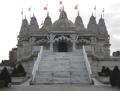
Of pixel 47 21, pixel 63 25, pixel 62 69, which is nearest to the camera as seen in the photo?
pixel 62 69

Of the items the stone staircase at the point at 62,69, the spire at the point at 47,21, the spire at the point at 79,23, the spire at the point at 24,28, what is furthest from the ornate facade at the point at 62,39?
the stone staircase at the point at 62,69

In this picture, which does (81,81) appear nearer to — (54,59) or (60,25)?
(54,59)

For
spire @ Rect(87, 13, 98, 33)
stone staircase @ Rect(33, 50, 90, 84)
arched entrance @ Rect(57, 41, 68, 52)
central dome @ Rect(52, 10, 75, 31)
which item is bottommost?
stone staircase @ Rect(33, 50, 90, 84)

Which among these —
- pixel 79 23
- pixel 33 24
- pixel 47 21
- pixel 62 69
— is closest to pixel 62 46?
pixel 33 24

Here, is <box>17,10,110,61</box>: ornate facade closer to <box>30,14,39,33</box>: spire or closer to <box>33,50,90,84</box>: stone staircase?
<box>30,14,39,33</box>: spire

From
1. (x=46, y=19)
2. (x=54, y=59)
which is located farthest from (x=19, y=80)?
(x=46, y=19)

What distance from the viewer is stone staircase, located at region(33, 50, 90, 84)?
3878cm

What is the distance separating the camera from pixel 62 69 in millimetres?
43688

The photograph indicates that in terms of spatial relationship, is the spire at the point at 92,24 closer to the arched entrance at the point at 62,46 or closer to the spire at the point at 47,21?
the spire at the point at 47,21

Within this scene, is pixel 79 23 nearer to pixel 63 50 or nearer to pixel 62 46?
pixel 62 46

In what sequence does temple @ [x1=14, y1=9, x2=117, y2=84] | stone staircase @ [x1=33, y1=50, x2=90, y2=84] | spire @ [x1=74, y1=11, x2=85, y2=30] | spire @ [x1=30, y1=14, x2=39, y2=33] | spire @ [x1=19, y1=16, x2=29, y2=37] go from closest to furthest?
stone staircase @ [x1=33, y1=50, x2=90, y2=84], temple @ [x1=14, y1=9, x2=117, y2=84], spire @ [x1=19, y1=16, x2=29, y2=37], spire @ [x1=30, y1=14, x2=39, y2=33], spire @ [x1=74, y1=11, x2=85, y2=30]

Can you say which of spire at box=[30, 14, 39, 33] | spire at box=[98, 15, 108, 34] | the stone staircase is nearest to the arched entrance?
the stone staircase

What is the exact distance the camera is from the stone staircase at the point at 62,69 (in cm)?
3878

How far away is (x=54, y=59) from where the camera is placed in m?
48.9
